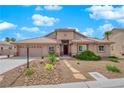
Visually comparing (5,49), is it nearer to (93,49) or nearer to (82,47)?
(82,47)

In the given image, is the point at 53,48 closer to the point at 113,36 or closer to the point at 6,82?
the point at 113,36

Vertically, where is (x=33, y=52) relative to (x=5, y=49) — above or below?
below

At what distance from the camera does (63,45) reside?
3438 cm

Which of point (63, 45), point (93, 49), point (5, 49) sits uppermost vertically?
point (63, 45)

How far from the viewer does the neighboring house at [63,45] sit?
31.0 m

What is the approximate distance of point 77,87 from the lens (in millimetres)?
8984

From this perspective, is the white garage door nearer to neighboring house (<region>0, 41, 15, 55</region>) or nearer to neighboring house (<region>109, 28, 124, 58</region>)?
neighboring house (<region>0, 41, 15, 55</region>)

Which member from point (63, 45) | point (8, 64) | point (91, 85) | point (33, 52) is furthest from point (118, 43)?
point (91, 85)

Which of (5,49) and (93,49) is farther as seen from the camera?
(5,49)

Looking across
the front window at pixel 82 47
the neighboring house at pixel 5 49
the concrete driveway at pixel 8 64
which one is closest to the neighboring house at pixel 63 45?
the front window at pixel 82 47

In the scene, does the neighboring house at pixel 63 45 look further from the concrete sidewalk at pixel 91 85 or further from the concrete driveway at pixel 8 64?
the concrete sidewalk at pixel 91 85

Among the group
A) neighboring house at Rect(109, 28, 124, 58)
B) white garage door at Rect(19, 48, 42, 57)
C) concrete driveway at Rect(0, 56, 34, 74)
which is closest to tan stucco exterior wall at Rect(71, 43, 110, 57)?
white garage door at Rect(19, 48, 42, 57)

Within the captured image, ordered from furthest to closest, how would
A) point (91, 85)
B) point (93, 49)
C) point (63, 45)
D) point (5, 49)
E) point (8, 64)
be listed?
1. point (5, 49)
2. point (63, 45)
3. point (93, 49)
4. point (8, 64)
5. point (91, 85)
